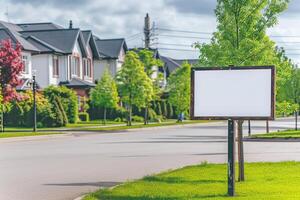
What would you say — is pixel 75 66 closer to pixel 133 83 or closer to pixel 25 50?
pixel 25 50

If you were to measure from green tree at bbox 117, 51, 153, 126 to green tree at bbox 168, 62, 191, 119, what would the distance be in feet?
38.8

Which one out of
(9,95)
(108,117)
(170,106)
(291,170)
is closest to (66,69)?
(108,117)

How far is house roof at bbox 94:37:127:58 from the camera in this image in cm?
7353

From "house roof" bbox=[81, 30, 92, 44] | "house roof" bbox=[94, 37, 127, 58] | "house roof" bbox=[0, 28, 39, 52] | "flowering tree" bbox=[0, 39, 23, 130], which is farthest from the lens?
"house roof" bbox=[94, 37, 127, 58]

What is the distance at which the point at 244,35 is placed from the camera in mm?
20328

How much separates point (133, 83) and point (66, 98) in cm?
562

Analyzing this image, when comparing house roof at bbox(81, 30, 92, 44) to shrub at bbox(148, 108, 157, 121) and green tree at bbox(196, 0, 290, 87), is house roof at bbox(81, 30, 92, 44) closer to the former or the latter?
shrub at bbox(148, 108, 157, 121)

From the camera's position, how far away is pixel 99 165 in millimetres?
18312

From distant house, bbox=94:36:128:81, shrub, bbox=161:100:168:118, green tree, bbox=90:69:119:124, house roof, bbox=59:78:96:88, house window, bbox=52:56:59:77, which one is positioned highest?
distant house, bbox=94:36:128:81

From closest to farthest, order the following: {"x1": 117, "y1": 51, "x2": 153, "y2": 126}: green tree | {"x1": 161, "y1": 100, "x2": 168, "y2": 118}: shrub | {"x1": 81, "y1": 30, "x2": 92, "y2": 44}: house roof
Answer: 1. {"x1": 117, "y1": 51, "x2": 153, "y2": 126}: green tree
2. {"x1": 81, "y1": 30, "x2": 92, "y2": 44}: house roof
3. {"x1": 161, "y1": 100, "x2": 168, "y2": 118}: shrub

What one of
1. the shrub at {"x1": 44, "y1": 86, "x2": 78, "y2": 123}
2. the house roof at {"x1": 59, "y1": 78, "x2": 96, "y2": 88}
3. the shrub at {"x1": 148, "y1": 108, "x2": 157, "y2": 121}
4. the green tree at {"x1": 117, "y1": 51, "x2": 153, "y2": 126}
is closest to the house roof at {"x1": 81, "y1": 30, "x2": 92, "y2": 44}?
the house roof at {"x1": 59, "y1": 78, "x2": 96, "y2": 88}

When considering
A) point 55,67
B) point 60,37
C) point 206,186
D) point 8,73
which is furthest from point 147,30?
point 206,186

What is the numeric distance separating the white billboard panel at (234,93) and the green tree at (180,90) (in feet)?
174

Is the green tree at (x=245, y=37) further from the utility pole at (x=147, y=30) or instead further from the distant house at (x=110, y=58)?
the utility pole at (x=147, y=30)
